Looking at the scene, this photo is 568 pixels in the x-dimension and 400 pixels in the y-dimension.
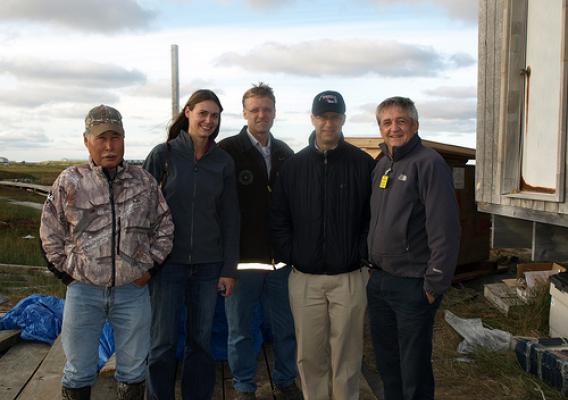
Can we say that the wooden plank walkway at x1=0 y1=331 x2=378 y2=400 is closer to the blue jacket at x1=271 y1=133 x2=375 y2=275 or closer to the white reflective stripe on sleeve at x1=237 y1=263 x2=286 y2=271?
the white reflective stripe on sleeve at x1=237 y1=263 x2=286 y2=271

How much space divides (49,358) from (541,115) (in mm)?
4853

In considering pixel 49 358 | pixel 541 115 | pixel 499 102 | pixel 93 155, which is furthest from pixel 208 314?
pixel 499 102

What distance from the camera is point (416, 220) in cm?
314

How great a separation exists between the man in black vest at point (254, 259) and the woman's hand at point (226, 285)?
0.24 meters

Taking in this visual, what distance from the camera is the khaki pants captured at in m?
3.45

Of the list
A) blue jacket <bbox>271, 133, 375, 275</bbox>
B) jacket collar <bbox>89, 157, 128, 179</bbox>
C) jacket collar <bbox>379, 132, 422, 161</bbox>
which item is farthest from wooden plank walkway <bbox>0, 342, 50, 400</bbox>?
jacket collar <bbox>379, 132, 422, 161</bbox>

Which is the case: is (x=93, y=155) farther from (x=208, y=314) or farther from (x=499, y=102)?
(x=499, y=102)

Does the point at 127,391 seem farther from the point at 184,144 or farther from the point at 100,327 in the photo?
the point at 184,144

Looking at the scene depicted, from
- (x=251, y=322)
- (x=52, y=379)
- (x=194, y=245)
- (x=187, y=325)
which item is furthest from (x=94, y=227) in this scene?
(x=52, y=379)

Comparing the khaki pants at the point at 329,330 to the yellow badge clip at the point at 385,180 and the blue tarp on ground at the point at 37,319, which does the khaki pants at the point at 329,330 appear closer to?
the yellow badge clip at the point at 385,180

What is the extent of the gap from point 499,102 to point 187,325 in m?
4.26

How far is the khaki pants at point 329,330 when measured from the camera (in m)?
3.45

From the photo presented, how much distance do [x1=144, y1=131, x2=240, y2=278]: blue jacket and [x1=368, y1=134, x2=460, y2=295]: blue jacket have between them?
2.84ft

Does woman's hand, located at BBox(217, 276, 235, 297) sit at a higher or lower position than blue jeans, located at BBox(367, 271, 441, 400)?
higher
